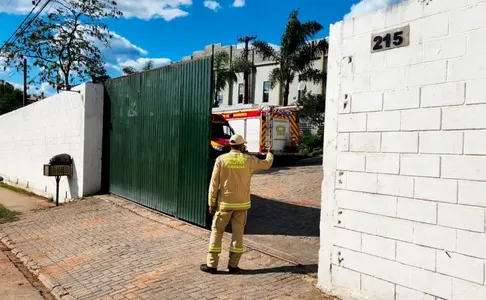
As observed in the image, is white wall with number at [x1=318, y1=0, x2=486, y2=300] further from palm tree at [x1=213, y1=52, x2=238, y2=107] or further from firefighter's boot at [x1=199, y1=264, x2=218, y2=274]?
palm tree at [x1=213, y1=52, x2=238, y2=107]

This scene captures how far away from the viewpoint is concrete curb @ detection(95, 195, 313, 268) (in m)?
6.07

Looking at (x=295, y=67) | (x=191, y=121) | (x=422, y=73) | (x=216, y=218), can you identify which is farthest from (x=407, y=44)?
(x=295, y=67)

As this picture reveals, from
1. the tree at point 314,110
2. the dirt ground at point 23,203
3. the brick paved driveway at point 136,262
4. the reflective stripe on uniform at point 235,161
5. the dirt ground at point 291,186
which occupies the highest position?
the tree at point 314,110

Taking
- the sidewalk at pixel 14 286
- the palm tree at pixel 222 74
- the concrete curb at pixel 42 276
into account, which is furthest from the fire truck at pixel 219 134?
the palm tree at pixel 222 74

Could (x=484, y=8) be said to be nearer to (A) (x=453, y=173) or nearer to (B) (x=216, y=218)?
(A) (x=453, y=173)

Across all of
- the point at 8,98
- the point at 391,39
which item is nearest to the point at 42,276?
the point at 391,39

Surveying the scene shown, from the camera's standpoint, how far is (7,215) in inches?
435

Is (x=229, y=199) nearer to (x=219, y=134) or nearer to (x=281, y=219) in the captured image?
(x=281, y=219)

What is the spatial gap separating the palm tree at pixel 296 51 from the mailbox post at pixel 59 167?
67.5 ft

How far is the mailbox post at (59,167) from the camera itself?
1199 centimetres

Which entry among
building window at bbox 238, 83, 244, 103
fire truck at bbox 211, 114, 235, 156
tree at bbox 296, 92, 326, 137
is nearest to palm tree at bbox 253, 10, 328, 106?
tree at bbox 296, 92, 326, 137

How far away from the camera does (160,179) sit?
8.98 meters

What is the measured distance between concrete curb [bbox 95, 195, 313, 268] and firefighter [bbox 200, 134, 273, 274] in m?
0.77

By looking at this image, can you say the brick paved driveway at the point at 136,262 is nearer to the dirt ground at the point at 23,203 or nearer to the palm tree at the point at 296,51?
the dirt ground at the point at 23,203
